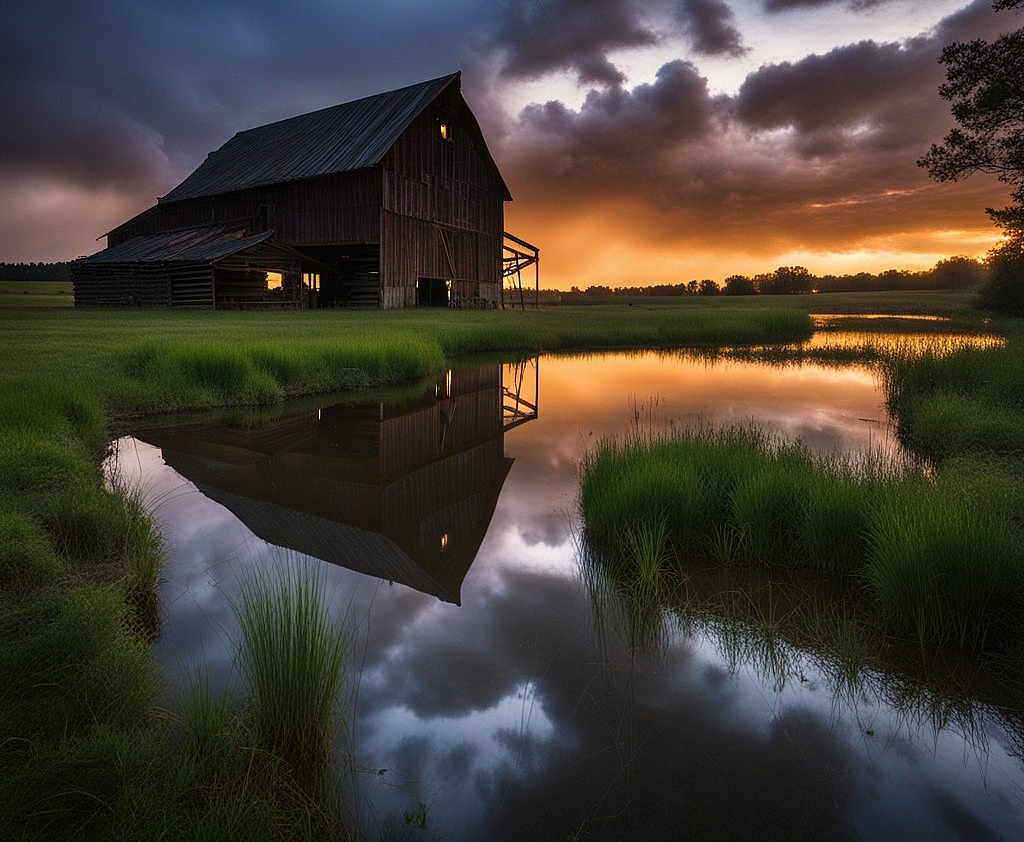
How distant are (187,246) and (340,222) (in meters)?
8.78

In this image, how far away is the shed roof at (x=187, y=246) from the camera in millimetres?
30438

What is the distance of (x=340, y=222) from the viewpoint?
31.4 m

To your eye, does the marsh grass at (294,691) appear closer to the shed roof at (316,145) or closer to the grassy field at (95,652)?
the grassy field at (95,652)

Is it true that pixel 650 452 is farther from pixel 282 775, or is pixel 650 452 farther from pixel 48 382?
pixel 48 382

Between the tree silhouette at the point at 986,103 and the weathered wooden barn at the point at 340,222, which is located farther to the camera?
the weathered wooden barn at the point at 340,222

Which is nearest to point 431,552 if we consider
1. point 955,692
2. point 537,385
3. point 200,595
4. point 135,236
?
point 200,595

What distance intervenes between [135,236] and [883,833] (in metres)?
50.4

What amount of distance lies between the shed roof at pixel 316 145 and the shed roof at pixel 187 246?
2.62m

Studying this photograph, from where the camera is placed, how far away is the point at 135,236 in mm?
42781

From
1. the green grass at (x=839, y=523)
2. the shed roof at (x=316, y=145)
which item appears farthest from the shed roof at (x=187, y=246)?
the green grass at (x=839, y=523)

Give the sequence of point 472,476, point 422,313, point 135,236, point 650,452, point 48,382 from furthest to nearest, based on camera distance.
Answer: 1. point 135,236
2. point 422,313
3. point 48,382
4. point 472,476
5. point 650,452

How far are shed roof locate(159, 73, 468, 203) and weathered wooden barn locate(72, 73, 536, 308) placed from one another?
119 millimetres

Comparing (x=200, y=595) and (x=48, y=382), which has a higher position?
(x=48, y=382)

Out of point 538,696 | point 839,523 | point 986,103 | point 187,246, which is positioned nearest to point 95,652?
point 538,696
